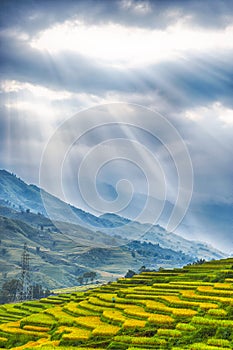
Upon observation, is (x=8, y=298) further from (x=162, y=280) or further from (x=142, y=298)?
(x=142, y=298)

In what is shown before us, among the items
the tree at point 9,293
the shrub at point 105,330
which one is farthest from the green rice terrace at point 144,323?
the tree at point 9,293

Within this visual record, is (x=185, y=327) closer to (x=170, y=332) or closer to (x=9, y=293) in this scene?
(x=170, y=332)

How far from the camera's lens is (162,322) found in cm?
3306

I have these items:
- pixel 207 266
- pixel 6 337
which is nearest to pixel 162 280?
pixel 207 266

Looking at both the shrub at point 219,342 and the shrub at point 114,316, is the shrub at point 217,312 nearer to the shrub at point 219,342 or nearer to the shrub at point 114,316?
the shrub at point 219,342

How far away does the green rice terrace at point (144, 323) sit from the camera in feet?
93.4

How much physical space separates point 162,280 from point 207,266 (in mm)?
9212

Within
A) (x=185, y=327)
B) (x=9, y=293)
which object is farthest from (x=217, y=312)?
(x=9, y=293)

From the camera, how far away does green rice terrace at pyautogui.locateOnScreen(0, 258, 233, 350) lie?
28.5m

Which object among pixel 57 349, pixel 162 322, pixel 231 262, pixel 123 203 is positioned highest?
pixel 123 203

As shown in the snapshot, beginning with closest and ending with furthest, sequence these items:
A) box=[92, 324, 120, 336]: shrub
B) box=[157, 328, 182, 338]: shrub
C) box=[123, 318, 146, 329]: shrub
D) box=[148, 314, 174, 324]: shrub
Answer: box=[157, 328, 182, 338]: shrub, box=[92, 324, 120, 336]: shrub, box=[123, 318, 146, 329]: shrub, box=[148, 314, 174, 324]: shrub

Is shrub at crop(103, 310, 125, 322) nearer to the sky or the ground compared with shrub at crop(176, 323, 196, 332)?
nearer to the sky

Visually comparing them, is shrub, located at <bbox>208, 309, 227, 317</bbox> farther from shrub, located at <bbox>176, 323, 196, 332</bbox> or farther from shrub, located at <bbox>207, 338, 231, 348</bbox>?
shrub, located at <bbox>207, 338, 231, 348</bbox>

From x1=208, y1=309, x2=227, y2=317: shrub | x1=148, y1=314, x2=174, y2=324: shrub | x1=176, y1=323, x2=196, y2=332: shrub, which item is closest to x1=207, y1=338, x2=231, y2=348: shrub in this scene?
x1=176, y1=323, x2=196, y2=332: shrub
